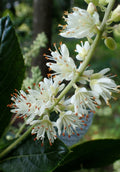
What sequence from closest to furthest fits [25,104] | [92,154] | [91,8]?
1. [91,8]
2. [25,104]
3. [92,154]

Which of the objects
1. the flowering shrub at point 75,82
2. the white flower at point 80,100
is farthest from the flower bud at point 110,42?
the white flower at point 80,100

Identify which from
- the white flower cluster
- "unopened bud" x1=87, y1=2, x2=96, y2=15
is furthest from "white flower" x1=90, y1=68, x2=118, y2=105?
"unopened bud" x1=87, y1=2, x2=96, y2=15

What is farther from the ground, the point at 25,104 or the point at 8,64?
the point at 8,64

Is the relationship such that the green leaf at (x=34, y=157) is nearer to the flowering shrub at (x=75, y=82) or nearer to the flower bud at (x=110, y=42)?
the flowering shrub at (x=75, y=82)

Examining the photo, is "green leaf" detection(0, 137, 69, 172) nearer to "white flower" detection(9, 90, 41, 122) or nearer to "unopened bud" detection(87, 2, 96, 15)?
"white flower" detection(9, 90, 41, 122)

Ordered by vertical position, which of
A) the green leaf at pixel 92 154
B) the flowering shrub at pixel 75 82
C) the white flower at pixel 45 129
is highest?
the flowering shrub at pixel 75 82

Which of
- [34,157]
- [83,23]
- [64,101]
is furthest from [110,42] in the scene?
[34,157]

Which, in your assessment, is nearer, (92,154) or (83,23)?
(83,23)

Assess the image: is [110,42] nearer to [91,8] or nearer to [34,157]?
[91,8]
